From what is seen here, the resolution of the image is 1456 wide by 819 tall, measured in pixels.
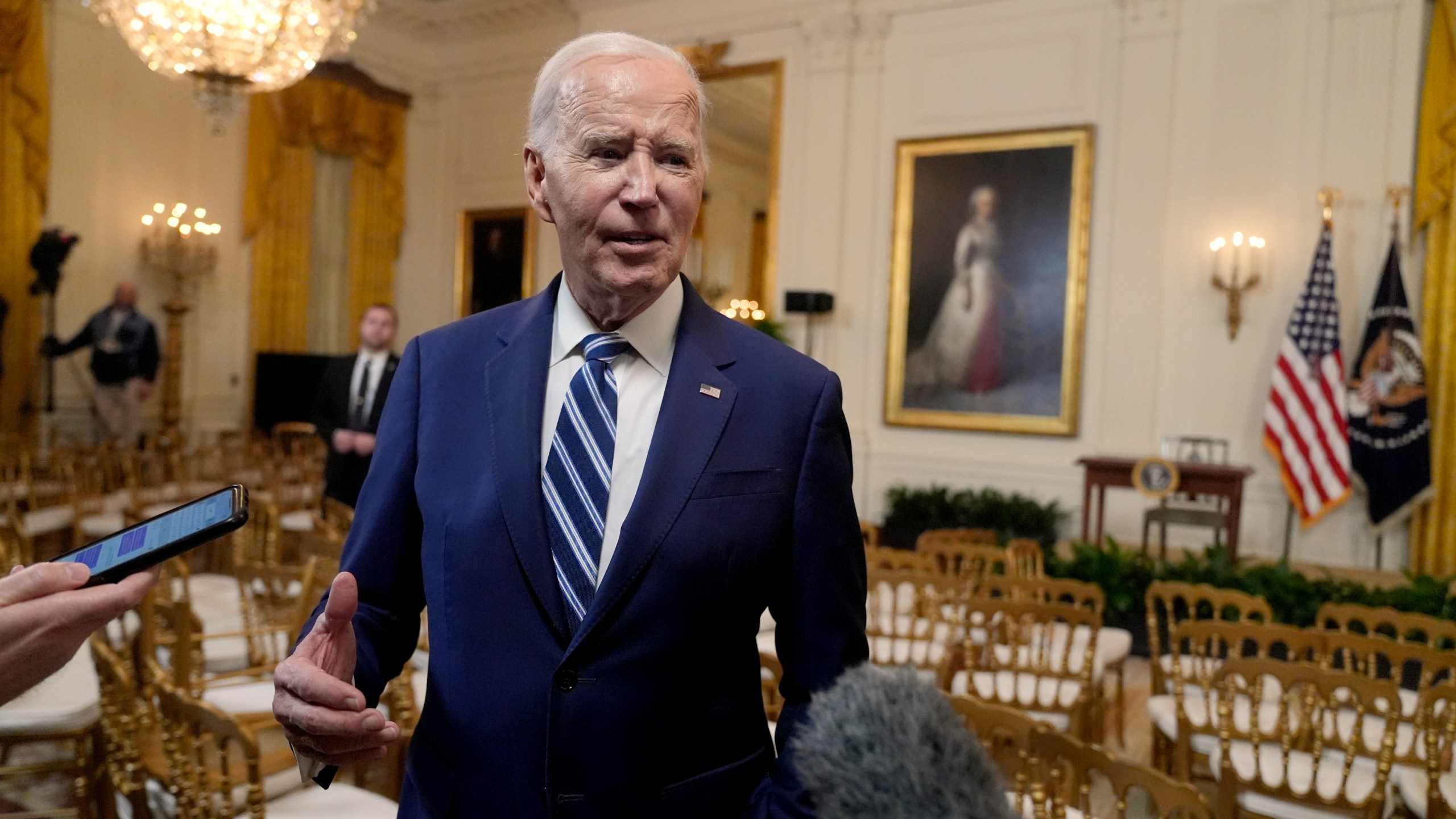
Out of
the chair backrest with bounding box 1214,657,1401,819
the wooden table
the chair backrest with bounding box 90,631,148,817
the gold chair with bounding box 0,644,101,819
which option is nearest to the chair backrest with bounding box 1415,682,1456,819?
the chair backrest with bounding box 1214,657,1401,819

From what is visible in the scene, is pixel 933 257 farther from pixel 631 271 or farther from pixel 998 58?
pixel 631 271

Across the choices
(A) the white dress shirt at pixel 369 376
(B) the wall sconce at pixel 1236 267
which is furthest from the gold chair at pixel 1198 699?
(B) the wall sconce at pixel 1236 267

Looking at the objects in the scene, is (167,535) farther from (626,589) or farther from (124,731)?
(124,731)

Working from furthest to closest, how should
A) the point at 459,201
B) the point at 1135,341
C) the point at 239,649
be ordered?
the point at 459,201 → the point at 1135,341 → the point at 239,649

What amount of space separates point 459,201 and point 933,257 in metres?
6.70

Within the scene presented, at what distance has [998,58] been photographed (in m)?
9.59

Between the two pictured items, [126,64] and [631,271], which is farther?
[126,64]

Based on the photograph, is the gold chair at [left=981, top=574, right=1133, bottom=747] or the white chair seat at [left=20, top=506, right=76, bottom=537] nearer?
the gold chair at [left=981, top=574, right=1133, bottom=747]

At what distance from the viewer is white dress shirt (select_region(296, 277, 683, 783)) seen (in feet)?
4.30

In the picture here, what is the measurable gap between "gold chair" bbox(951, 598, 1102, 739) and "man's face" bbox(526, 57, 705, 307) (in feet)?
8.99

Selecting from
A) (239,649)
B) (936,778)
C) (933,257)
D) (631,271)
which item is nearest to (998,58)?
(933,257)

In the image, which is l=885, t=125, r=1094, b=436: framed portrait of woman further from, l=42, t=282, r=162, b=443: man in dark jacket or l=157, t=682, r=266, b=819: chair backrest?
l=157, t=682, r=266, b=819: chair backrest

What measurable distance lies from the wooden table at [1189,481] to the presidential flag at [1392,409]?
1010mm

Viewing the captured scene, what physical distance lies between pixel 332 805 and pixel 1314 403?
25.7 feet
